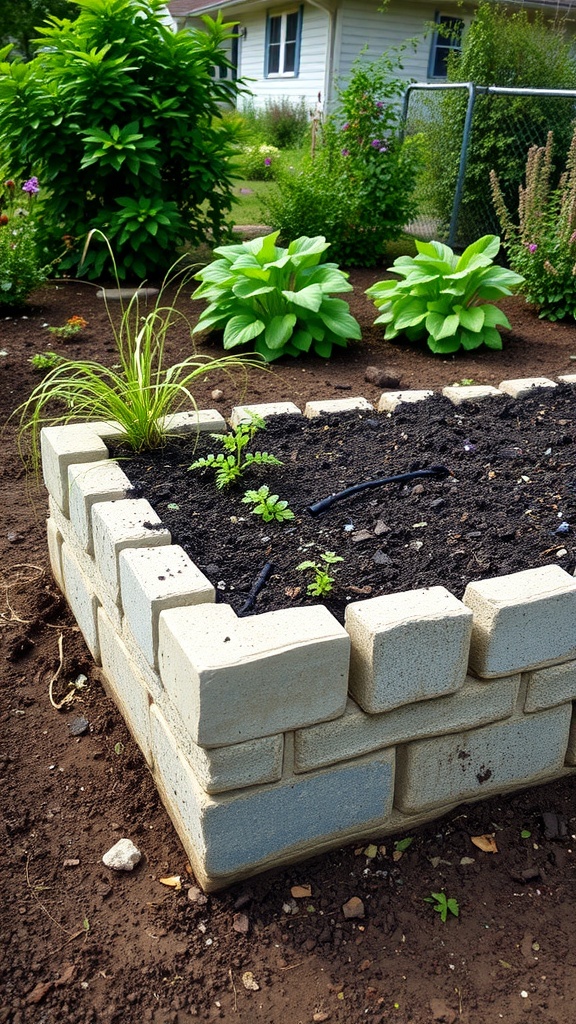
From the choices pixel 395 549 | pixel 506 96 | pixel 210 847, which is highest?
pixel 506 96

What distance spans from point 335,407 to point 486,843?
1779 millimetres

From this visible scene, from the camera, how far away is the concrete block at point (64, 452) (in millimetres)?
2609

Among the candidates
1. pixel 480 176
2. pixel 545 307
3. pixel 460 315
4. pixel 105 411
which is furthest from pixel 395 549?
pixel 480 176

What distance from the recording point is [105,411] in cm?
283

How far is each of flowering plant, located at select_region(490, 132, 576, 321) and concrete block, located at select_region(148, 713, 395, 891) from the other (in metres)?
4.83

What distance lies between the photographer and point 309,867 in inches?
77.5

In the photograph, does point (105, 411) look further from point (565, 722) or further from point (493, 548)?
point (565, 722)

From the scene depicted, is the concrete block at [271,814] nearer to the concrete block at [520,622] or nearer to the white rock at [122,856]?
the white rock at [122,856]

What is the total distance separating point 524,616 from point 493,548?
442 millimetres

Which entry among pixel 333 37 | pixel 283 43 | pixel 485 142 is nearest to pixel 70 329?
pixel 485 142

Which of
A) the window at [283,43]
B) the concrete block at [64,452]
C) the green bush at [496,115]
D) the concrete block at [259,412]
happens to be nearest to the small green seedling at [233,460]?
the concrete block at [259,412]

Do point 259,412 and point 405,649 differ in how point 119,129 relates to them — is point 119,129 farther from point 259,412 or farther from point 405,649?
point 405,649

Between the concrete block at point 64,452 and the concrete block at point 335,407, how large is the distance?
34.2 inches

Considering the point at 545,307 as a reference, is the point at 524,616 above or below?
above
